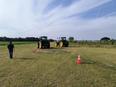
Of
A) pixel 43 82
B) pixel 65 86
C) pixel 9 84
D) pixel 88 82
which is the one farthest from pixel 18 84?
pixel 88 82

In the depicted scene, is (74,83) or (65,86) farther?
(74,83)

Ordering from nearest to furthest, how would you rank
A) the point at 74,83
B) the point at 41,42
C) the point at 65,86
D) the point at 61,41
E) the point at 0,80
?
the point at 65,86 → the point at 74,83 → the point at 0,80 → the point at 41,42 → the point at 61,41

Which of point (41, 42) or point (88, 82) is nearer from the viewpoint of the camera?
point (88, 82)

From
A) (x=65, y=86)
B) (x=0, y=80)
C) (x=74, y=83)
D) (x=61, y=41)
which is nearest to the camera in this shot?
(x=65, y=86)

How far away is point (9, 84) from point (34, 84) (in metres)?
1.07

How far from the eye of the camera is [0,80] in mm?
11625

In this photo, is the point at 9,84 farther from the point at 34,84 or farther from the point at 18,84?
the point at 34,84

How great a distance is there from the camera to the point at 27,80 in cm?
1151

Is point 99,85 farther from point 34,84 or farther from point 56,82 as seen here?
point 34,84

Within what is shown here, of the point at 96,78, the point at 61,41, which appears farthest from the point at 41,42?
the point at 96,78

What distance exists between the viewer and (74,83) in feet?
35.7

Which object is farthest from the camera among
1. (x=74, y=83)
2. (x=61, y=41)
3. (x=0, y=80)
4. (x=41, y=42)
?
(x=61, y=41)

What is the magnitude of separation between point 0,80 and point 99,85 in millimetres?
4580

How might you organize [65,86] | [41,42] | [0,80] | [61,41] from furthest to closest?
[61,41], [41,42], [0,80], [65,86]
